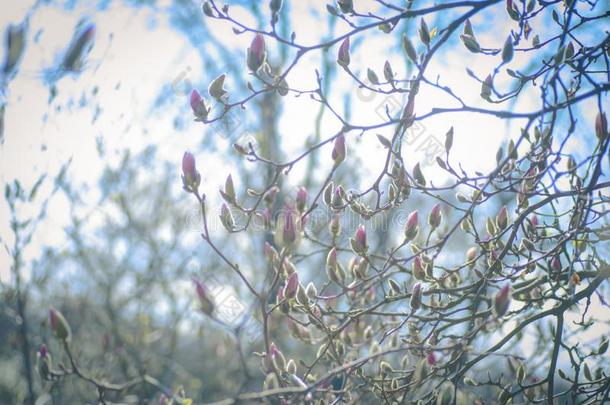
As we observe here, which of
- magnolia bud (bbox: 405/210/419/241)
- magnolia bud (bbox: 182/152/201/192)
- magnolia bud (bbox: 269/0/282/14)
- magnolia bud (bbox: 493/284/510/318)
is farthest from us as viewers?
magnolia bud (bbox: 405/210/419/241)

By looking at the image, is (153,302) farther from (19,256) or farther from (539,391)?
(539,391)

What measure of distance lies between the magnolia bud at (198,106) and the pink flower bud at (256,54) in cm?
21

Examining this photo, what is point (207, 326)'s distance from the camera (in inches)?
253

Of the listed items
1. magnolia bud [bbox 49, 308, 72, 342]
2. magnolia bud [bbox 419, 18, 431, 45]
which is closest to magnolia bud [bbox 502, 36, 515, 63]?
magnolia bud [bbox 419, 18, 431, 45]

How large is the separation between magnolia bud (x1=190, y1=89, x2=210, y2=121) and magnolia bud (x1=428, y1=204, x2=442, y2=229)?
1.03m

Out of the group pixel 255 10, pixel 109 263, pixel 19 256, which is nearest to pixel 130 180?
pixel 109 263

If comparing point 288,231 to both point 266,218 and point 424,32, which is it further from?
point 424,32

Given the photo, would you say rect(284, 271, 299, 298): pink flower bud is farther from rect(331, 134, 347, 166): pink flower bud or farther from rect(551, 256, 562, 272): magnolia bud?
rect(551, 256, 562, 272): magnolia bud

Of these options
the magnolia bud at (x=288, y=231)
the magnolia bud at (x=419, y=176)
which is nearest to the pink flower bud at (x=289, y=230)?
the magnolia bud at (x=288, y=231)

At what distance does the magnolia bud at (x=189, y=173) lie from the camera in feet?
5.17

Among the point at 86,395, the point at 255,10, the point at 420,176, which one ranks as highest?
the point at 255,10

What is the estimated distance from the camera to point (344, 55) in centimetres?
180

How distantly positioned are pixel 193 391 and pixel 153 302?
117 centimetres

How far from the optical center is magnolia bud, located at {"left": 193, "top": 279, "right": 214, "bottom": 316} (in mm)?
1410
